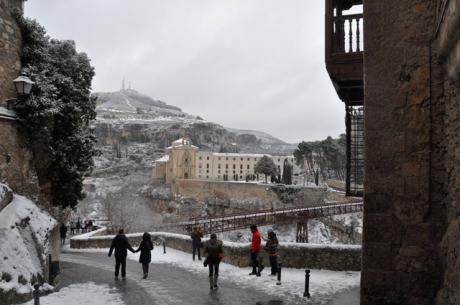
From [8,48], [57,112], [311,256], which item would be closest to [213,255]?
[311,256]

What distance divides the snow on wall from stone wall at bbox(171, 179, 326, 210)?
4573cm

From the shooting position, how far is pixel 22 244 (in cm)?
771

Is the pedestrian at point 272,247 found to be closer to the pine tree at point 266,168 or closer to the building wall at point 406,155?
the building wall at point 406,155

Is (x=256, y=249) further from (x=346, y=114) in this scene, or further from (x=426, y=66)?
(x=426, y=66)

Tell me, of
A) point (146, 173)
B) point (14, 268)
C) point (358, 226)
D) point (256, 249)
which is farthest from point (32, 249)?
point (146, 173)

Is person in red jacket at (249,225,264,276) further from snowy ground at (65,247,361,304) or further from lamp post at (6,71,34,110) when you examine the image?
lamp post at (6,71,34,110)

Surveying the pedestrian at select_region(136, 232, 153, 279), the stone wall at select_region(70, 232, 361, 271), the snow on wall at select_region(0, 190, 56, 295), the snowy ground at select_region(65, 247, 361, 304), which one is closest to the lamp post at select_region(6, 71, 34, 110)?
the snow on wall at select_region(0, 190, 56, 295)

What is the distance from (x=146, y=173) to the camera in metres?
101

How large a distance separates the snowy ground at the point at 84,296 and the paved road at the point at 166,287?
0.23m

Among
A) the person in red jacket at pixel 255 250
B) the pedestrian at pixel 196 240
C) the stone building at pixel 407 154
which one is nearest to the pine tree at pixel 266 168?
the pedestrian at pixel 196 240

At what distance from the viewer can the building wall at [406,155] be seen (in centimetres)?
434

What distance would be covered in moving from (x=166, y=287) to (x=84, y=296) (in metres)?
1.87

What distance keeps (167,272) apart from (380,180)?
330 inches

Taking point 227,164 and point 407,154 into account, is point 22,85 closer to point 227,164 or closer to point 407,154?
point 407,154
